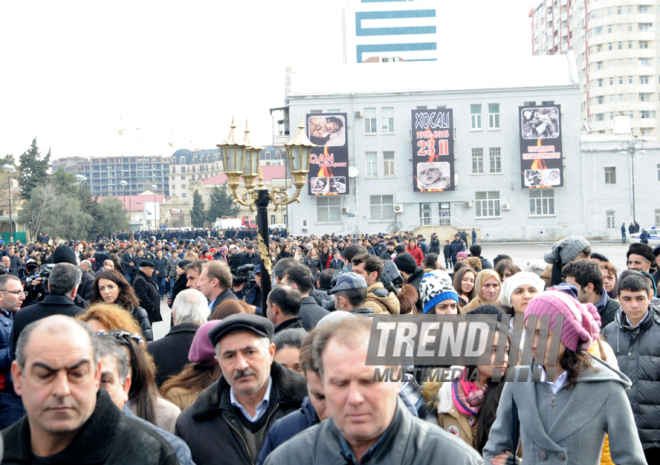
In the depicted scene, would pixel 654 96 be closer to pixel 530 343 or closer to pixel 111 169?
pixel 530 343

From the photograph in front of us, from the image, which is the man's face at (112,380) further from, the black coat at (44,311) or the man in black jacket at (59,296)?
the man in black jacket at (59,296)

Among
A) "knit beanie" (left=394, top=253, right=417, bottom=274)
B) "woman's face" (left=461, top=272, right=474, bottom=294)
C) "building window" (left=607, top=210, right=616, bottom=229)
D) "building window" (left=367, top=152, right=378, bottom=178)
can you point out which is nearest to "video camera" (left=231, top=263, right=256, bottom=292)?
"knit beanie" (left=394, top=253, right=417, bottom=274)

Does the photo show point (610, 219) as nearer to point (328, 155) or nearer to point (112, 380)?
point (328, 155)

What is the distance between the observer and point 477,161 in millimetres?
48625

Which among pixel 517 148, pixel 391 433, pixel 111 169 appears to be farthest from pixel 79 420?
pixel 111 169

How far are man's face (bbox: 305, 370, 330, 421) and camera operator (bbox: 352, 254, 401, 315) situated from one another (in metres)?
2.98

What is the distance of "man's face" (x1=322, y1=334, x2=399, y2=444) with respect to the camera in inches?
79.9

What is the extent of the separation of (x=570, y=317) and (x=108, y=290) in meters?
5.19

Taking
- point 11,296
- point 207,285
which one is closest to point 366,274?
point 207,285

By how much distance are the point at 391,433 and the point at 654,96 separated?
101m

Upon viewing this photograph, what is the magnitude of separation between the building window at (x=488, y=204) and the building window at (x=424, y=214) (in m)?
3.76

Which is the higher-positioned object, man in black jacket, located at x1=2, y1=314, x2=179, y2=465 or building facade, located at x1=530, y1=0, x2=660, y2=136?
building facade, located at x1=530, y1=0, x2=660, y2=136

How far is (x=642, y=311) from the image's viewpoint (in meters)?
4.57

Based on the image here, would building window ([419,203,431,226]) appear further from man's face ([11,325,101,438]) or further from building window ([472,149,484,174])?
man's face ([11,325,101,438])
